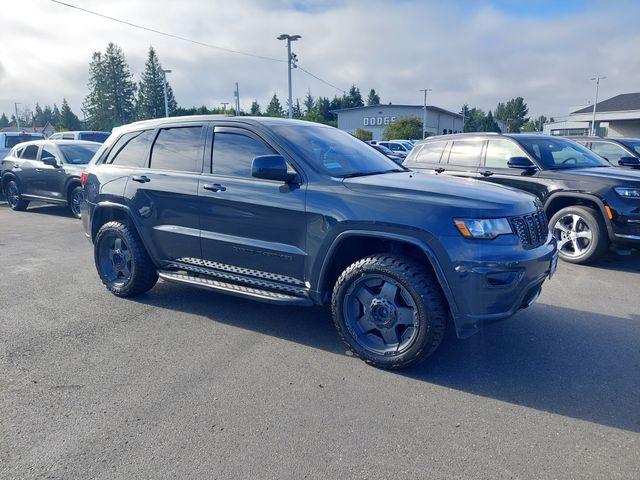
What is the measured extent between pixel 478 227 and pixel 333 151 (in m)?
1.59

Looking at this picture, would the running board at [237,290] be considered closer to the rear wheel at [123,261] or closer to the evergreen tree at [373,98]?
the rear wheel at [123,261]

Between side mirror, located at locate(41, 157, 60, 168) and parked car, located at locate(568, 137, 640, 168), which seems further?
side mirror, located at locate(41, 157, 60, 168)

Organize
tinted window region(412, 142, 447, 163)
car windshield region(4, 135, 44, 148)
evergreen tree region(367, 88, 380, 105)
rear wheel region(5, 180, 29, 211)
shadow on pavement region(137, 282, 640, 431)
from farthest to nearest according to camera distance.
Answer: evergreen tree region(367, 88, 380, 105) → car windshield region(4, 135, 44, 148) → rear wheel region(5, 180, 29, 211) → tinted window region(412, 142, 447, 163) → shadow on pavement region(137, 282, 640, 431)

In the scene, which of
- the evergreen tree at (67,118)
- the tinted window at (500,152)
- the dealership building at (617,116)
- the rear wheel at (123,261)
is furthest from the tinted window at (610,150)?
the evergreen tree at (67,118)

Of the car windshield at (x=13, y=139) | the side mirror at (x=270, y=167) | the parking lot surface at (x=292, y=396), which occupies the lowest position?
the parking lot surface at (x=292, y=396)

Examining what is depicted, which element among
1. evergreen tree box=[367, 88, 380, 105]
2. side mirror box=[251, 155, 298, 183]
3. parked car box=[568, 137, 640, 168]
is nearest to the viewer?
side mirror box=[251, 155, 298, 183]

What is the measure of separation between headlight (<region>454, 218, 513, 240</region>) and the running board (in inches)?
51.5

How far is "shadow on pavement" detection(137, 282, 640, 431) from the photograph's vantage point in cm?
319

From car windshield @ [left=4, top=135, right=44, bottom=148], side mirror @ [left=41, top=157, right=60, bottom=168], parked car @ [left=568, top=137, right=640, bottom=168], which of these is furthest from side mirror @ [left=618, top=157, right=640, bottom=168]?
car windshield @ [left=4, top=135, right=44, bottom=148]

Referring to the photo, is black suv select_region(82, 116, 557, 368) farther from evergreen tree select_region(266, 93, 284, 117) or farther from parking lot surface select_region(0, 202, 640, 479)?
evergreen tree select_region(266, 93, 284, 117)

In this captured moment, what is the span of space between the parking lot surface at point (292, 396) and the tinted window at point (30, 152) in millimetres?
7811

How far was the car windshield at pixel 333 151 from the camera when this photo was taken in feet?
13.1

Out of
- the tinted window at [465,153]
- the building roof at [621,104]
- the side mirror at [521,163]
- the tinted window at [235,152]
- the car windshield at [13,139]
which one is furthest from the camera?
the building roof at [621,104]

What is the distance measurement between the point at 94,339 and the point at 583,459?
3661mm
